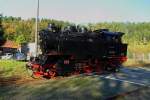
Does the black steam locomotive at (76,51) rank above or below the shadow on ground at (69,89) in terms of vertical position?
above

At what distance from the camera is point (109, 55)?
22906 millimetres

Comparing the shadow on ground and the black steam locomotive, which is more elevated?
the black steam locomotive

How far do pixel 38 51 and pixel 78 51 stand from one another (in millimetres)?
3492

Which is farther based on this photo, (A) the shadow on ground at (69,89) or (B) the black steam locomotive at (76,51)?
(B) the black steam locomotive at (76,51)

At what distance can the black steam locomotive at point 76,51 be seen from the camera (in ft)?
64.3

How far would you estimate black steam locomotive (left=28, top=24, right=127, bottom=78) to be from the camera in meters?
19.6

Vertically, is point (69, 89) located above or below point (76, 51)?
below

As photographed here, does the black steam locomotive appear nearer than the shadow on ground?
No

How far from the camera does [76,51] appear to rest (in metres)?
20.9

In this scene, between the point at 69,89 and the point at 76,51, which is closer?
the point at 69,89

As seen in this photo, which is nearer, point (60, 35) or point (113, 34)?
point (60, 35)

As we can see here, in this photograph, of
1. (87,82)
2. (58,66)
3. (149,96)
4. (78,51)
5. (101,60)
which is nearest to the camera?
(149,96)

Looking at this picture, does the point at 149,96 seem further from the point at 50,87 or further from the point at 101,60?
the point at 101,60

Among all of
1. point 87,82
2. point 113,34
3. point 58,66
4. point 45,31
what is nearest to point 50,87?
point 87,82
